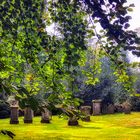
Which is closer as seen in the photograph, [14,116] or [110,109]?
[14,116]

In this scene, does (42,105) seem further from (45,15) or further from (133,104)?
(133,104)

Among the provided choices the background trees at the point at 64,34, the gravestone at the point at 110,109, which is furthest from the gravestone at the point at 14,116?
the gravestone at the point at 110,109

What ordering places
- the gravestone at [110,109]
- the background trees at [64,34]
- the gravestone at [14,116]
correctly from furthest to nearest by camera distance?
the gravestone at [110,109]
the gravestone at [14,116]
the background trees at [64,34]

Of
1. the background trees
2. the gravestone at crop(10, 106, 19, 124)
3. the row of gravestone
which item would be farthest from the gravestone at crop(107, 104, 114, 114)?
the background trees

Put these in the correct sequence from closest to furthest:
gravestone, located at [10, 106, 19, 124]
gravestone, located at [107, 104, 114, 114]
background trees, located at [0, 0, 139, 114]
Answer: background trees, located at [0, 0, 139, 114]
gravestone, located at [10, 106, 19, 124]
gravestone, located at [107, 104, 114, 114]

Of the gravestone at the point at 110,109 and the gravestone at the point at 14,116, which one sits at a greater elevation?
the gravestone at the point at 110,109

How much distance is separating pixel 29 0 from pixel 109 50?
206 cm

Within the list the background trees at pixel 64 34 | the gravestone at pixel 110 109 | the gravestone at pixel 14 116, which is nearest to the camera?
the background trees at pixel 64 34

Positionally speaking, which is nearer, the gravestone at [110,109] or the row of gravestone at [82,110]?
the row of gravestone at [82,110]

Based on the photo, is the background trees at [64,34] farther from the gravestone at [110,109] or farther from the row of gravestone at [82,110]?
the gravestone at [110,109]

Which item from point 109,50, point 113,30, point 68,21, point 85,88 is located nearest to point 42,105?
point 113,30

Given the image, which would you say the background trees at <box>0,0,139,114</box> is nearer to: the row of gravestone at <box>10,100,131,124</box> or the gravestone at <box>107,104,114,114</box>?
the row of gravestone at <box>10,100,131,124</box>

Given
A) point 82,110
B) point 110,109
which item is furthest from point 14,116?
point 110,109

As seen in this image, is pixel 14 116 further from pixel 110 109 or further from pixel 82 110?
pixel 110 109
